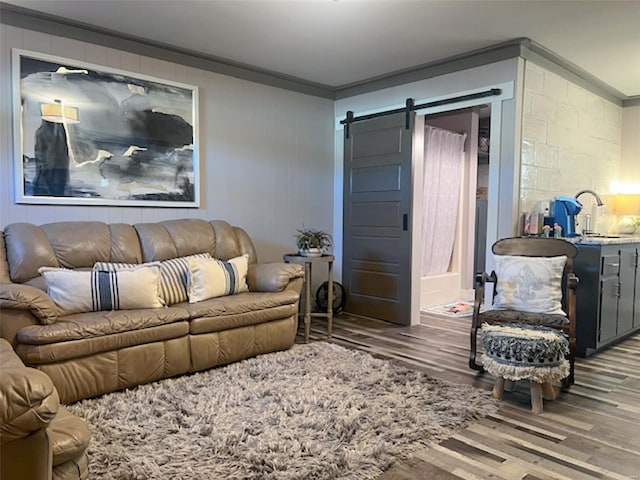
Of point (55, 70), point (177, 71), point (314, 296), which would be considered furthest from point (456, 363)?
point (55, 70)

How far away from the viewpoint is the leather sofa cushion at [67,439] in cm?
135

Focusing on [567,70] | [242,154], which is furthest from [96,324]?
[567,70]

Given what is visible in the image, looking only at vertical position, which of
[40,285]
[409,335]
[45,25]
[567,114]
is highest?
[45,25]

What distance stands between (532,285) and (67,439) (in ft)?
9.37

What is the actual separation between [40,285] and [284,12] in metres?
2.41

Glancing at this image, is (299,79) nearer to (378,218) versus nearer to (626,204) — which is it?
(378,218)

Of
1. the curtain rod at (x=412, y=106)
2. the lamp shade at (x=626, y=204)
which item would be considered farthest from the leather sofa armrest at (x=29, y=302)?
the lamp shade at (x=626, y=204)

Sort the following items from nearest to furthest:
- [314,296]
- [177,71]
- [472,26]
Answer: [472,26]
[177,71]
[314,296]

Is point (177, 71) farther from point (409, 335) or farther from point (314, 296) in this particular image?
point (409, 335)

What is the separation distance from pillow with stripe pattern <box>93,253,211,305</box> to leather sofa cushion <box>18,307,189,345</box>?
24cm

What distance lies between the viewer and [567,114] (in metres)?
4.35

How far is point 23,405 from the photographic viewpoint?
3.75ft

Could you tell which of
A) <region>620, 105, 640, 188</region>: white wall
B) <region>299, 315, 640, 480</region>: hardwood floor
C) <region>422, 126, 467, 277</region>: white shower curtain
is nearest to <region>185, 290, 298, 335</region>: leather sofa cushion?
<region>299, 315, 640, 480</region>: hardwood floor

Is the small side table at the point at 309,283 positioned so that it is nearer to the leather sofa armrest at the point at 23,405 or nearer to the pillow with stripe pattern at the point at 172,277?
the pillow with stripe pattern at the point at 172,277
